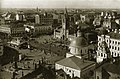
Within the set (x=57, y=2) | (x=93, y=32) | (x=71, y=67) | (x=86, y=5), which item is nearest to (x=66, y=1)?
(x=57, y=2)

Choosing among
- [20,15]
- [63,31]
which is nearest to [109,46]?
[20,15]

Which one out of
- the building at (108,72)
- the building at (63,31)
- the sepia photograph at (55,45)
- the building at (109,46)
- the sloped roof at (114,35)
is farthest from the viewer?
the building at (63,31)

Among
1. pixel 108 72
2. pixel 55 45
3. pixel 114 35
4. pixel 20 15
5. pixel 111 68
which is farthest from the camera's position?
pixel 55 45

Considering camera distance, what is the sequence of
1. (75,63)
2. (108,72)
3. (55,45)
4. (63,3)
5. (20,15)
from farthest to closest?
1. (55,45)
2. (20,15)
3. (75,63)
4. (108,72)
5. (63,3)

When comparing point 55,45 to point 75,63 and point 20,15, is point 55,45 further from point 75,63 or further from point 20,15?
point 75,63

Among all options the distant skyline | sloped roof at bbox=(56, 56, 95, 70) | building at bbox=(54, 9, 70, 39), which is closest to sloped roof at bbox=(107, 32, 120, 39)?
sloped roof at bbox=(56, 56, 95, 70)

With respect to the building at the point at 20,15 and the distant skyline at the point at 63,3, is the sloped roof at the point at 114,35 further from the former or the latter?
the distant skyline at the point at 63,3

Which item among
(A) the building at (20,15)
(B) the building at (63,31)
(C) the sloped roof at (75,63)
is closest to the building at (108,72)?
(C) the sloped roof at (75,63)

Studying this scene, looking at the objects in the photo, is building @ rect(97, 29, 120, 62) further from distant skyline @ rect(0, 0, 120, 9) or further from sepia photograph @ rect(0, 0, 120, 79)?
distant skyline @ rect(0, 0, 120, 9)
